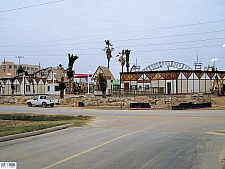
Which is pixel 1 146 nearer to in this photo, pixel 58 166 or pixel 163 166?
pixel 58 166

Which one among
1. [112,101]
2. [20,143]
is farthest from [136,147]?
[112,101]

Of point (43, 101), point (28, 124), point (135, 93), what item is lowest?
point (28, 124)

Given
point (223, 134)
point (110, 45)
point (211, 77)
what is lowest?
point (223, 134)

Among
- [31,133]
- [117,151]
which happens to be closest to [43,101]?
[31,133]

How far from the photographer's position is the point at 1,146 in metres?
11.0

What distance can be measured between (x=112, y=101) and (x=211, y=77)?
26.1 m

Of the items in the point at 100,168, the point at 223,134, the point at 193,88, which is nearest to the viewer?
the point at 100,168

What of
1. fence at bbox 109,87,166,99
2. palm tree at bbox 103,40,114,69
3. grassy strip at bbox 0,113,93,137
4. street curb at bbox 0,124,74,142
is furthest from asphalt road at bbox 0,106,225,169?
palm tree at bbox 103,40,114,69

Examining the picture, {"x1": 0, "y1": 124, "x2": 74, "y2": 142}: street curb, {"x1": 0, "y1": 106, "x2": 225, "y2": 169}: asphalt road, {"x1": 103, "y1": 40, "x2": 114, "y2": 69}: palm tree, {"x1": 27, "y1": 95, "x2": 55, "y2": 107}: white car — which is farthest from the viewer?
{"x1": 103, "y1": 40, "x2": 114, "y2": 69}: palm tree

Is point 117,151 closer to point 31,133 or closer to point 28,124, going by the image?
point 31,133

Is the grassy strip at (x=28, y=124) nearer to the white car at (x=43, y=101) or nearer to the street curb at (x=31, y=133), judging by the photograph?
the street curb at (x=31, y=133)

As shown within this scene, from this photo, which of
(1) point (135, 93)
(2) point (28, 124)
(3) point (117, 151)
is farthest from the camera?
(1) point (135, 93)

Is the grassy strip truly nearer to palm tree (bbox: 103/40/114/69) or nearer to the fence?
the fence

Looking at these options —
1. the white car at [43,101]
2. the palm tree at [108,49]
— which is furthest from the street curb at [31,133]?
the palm tree at [108,49]
